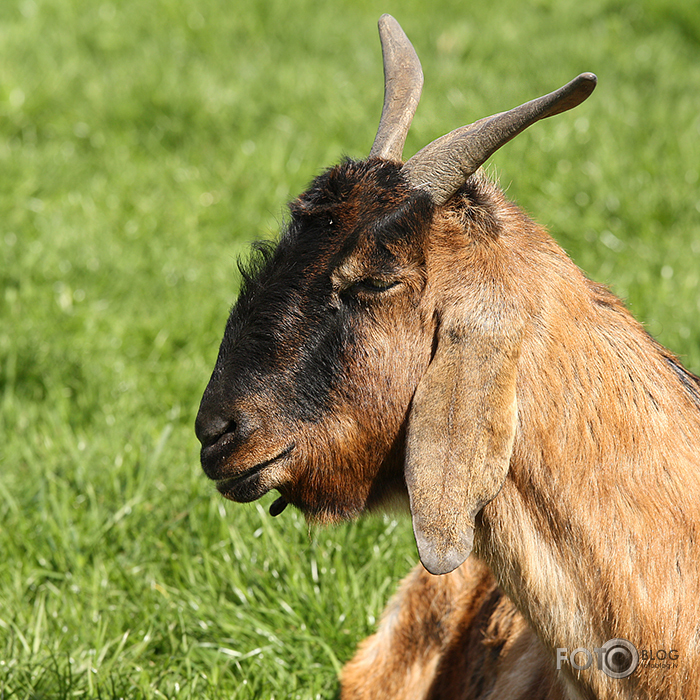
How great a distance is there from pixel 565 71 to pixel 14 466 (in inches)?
208

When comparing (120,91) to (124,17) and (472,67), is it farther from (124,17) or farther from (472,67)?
(472,67)

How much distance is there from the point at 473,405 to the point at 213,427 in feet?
2.32

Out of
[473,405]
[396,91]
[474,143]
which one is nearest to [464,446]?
[473,405]

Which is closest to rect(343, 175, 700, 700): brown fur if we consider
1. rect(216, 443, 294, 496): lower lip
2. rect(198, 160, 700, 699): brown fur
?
rect(198, 160, 700, 699): brown fur

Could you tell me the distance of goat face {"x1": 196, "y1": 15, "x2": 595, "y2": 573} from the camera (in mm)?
2295

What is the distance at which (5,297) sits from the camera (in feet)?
18.6

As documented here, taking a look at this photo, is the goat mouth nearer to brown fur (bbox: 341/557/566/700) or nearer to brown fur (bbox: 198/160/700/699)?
brown fur (bbox: 198/160/700/699)

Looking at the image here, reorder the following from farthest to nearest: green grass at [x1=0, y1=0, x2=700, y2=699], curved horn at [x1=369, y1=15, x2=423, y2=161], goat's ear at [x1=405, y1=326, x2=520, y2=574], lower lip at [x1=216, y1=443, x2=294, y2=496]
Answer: green grass at [x1=0, y1=0, x2=700, y2=699] → curved horn at [x1=369, y1=15, x2=423, y2=161] → lower lip at [x1=216, y1=443, x2=294, y2=496] → goat's ear at [x1=405, y1=326, x2=520, y2=574]

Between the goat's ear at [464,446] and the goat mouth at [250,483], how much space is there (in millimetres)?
405

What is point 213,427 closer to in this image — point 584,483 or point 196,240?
point 584,483

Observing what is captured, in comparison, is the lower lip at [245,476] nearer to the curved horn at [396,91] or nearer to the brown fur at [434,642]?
the curved horn at [396,91]

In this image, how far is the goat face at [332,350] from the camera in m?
2.42

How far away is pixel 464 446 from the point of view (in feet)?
7.45

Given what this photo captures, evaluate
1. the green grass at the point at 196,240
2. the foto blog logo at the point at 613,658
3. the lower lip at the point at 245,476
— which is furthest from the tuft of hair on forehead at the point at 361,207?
the foto blog logo at the point at 613,658
